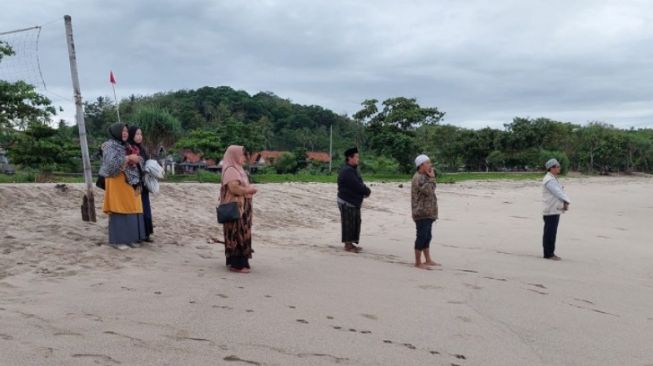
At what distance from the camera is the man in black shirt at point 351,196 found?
7625 millimetres

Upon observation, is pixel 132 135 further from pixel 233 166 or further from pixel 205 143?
pixel 205 143

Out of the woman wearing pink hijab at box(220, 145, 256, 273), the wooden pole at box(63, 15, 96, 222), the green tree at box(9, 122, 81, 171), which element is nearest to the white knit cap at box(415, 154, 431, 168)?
the woman wearing pink hijab at box(220, 145, 256, 273)

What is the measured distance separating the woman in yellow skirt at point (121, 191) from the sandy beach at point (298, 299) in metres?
0.25

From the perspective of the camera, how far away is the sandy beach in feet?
10.8

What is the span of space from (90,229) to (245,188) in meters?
2.72

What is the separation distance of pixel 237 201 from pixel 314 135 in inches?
2372

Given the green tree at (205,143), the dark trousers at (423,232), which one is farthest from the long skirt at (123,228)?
the green tree at (205,143)

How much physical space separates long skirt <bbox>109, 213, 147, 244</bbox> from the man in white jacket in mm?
5702

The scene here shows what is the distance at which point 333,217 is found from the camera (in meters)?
12.2

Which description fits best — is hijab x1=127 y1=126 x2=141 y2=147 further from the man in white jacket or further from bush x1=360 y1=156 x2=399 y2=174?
bush x1=360 y1=156 x2=399 y2=174

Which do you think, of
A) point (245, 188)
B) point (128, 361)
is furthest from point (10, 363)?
point (245, 188)

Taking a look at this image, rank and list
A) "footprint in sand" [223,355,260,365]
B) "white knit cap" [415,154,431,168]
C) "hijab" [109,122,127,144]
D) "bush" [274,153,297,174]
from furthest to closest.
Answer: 1. "bush" [274,153,297,174]
2. "white knit cap" [415,154,431,168]
3. "hijab" [109,122,127,144]
4. "footprint in sand" [223,355,260,365]

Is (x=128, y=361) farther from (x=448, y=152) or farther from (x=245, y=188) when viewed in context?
(x=448, y=152)

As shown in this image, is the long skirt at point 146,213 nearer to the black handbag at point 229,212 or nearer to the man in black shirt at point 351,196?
the black handbag at point 229,212
